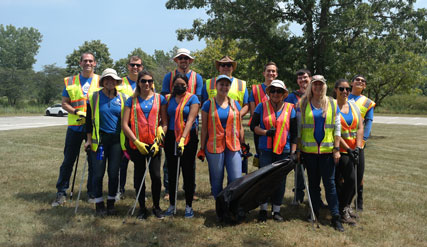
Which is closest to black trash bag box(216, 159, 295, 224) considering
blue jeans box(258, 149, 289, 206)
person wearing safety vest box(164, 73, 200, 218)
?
blue jeans box(258, 149, 289, 206)

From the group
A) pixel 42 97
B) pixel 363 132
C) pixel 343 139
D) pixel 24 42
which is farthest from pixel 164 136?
pixel 24 42

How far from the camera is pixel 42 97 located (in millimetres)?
49844

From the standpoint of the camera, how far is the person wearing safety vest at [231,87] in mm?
5516

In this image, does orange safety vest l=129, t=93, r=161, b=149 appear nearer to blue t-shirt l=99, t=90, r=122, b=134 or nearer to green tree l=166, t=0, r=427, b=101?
blue t-shirt l=99, t=90, r=122, b=134

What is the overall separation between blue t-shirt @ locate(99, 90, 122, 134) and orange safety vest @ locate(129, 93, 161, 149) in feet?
0.99

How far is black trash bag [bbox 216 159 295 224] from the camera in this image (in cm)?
469

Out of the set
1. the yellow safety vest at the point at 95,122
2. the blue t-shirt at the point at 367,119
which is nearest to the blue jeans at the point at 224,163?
the yellow safety vest at the point at 95,122

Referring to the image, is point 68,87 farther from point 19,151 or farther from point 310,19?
point 310,19

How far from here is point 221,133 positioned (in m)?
4.84

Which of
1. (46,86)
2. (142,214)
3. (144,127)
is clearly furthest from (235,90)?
(46,86)

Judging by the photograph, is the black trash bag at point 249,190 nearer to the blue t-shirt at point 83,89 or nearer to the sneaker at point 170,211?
the sneaker at point 170,211

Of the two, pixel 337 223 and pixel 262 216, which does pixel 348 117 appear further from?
pixel 262 216

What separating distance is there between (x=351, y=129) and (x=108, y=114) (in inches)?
139

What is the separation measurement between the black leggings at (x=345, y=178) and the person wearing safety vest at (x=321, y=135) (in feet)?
0.64
